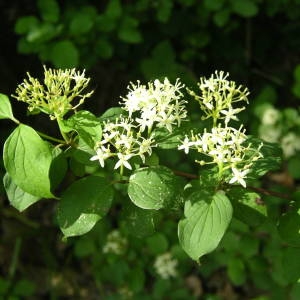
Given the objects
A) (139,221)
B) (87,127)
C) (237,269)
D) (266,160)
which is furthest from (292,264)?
(237,269)

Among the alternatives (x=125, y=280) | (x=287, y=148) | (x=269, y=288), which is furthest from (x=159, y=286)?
(x=287, y=148)

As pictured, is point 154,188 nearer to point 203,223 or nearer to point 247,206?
point 203,223

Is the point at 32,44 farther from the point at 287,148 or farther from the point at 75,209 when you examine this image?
the point at 75,209

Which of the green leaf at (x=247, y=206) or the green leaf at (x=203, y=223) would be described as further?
the green leaf at (x=247, y=206)

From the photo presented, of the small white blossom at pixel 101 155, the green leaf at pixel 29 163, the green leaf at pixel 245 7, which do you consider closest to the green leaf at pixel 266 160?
the small white blossom at pixel 101 155

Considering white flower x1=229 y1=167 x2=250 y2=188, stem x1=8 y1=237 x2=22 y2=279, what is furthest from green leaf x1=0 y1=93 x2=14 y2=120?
stem x1=8 y1=237 x2=22 y2=279

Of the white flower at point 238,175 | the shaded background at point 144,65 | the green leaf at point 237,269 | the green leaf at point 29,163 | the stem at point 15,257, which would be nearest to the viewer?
the green leaf at point 29,163

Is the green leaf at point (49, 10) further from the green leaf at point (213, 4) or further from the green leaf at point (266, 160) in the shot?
the green leaf at point (266, 160)
